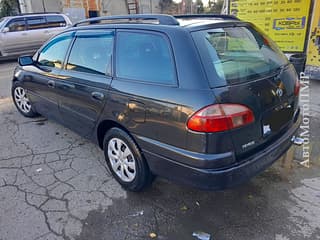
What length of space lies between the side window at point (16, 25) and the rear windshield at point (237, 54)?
9987 mm

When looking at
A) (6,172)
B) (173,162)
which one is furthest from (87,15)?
(173,162)

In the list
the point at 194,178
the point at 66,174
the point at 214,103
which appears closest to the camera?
the point at 214,103

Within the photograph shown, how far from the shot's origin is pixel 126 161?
265 cm

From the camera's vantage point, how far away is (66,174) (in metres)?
3.05

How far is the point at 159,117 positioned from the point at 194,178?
0.55m

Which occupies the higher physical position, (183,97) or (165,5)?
(165,5)

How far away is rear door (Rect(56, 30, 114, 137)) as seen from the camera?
2.64 metres

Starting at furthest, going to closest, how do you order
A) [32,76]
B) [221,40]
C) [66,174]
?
1. [32,76]
2. [66,174]
3. [221,40]

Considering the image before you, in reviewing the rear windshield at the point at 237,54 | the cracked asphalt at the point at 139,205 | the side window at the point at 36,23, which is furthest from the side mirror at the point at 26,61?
the side window at the point at 36,23

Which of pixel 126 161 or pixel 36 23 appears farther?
pixel 36 23

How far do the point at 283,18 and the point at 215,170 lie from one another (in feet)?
19.4

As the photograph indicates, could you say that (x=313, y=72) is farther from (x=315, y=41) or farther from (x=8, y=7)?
(x=8, y=7)

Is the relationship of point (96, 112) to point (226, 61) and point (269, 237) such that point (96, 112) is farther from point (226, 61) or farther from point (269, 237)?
point (269, 237)

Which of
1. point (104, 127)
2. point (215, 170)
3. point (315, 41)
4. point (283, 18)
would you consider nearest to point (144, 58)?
point (104, 127)
